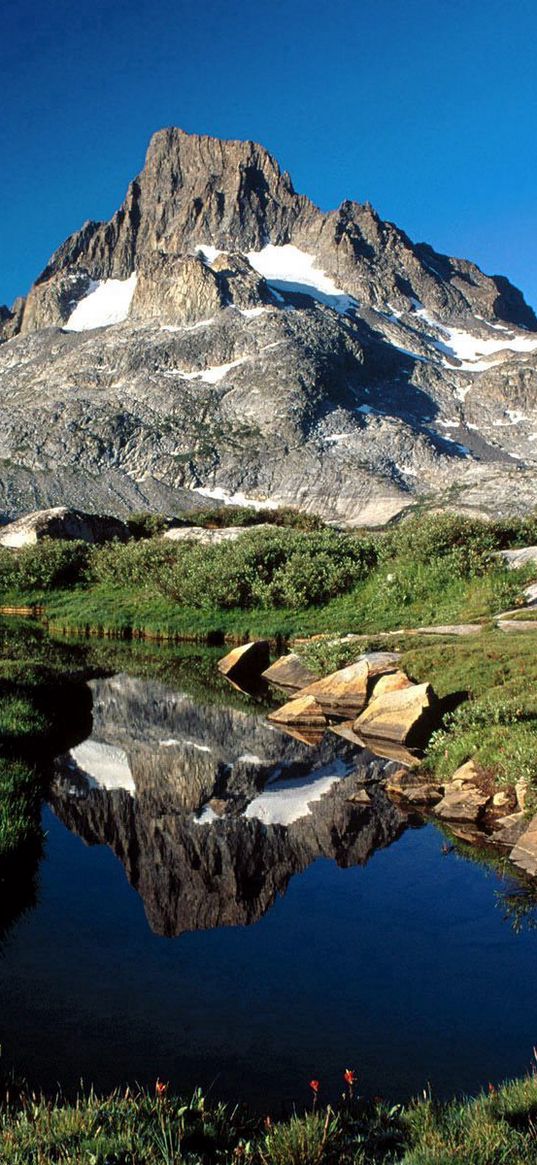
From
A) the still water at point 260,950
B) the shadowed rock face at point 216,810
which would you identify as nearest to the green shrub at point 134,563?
the shadowed rock face at point 216,810

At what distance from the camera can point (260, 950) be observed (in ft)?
35.6

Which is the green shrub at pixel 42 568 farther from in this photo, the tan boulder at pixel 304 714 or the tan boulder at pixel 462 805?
the tan boulder at pixel 462 805

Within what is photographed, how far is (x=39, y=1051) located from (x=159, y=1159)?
3.15 metres

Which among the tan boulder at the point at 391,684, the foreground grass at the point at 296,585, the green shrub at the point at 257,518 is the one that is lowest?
the tan boulder at the point at 391,684

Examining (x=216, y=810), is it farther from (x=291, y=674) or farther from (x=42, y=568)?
(x=42, y=568)

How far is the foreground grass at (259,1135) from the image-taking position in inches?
232

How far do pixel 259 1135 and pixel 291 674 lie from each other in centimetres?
2410

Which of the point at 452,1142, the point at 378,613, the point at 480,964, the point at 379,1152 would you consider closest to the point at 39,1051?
the point at 379,1152

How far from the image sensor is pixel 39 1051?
8523 millimetres

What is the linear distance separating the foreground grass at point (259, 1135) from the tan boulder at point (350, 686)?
18292 millimetres

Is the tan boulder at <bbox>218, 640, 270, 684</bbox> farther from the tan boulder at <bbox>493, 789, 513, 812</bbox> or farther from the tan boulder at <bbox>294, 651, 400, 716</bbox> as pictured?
the tan boulder at <bbox>493, 789, 513, 812</bbox>

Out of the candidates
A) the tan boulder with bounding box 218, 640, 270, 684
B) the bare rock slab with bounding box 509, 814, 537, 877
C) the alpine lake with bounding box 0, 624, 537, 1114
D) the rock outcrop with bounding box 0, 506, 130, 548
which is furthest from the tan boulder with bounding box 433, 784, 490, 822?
the rock outcrop with bounding box 0, 506, 130, 548

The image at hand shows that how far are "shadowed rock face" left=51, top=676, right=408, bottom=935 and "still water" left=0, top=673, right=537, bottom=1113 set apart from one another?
0.05 m

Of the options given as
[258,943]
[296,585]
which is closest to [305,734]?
[258,943]
